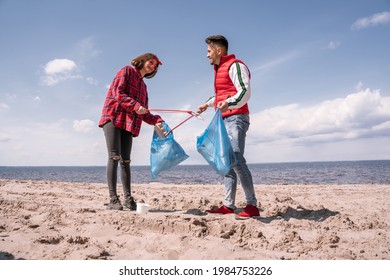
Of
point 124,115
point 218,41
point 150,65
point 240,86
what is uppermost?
point 218,41

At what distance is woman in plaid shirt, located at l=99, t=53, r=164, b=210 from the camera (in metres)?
3.31

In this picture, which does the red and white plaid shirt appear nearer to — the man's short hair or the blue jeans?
the man's short hair

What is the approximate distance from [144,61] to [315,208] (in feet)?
10.3

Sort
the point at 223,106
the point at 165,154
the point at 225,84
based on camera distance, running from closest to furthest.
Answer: the point at 223,106 < the point at 225,84 < the point at 165,154

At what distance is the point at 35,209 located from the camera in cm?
353

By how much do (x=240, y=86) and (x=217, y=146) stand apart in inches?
28.3

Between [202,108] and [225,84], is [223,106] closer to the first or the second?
[225,84]

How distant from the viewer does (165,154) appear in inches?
137

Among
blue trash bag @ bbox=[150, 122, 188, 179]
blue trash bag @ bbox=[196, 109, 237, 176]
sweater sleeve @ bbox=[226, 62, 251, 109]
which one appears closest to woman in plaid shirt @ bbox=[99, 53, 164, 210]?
blue trash bag @ bbox=[150, 122, 188, 179]

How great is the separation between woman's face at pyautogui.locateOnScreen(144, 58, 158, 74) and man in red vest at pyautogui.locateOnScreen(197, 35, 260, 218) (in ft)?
2.30

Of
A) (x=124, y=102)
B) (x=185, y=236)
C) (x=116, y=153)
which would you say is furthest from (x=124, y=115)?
(x=185, y=236)

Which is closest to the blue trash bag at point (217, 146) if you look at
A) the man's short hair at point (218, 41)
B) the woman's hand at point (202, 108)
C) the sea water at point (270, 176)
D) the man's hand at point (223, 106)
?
the man's hand at point (223, 106)

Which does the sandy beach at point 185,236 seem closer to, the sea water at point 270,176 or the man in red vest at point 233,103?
the man in red vest at point 233,103
